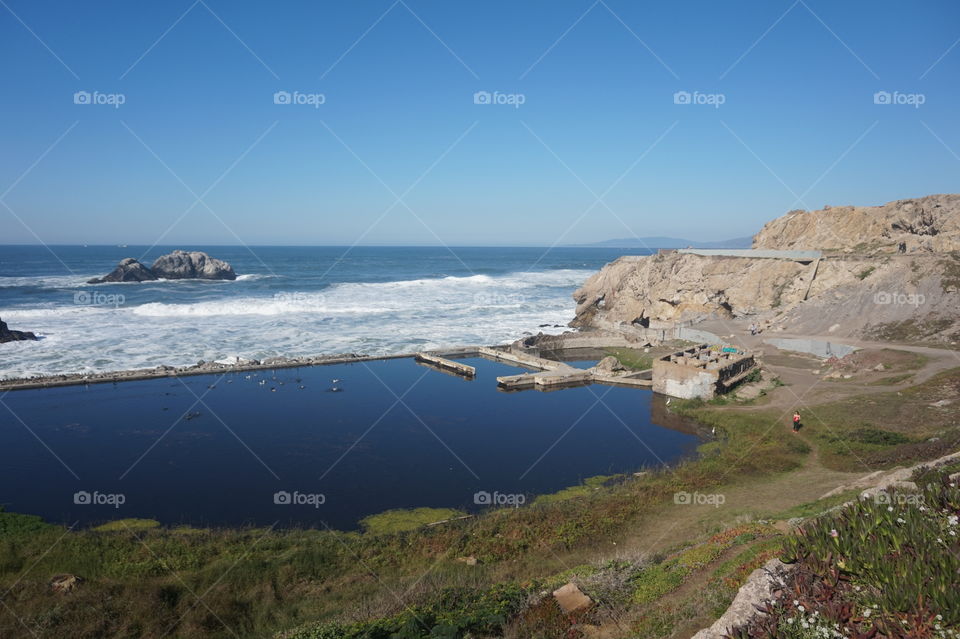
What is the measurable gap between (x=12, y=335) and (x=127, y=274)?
163 feet

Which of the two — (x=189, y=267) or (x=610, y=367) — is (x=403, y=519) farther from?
(x=189, y=267)

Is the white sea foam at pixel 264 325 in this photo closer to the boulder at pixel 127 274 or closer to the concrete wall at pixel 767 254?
the boulder at pixel 127 274

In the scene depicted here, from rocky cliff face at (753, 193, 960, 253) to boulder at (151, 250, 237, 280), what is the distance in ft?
298

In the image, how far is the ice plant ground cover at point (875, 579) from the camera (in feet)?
20.7

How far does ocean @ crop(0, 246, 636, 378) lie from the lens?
45.4 m

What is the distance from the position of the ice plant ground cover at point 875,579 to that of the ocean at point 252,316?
41.7 metres

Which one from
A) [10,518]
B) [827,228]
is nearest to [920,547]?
[10,518]

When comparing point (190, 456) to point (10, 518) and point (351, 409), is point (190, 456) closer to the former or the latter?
point (10, 518)

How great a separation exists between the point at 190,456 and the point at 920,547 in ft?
84.1

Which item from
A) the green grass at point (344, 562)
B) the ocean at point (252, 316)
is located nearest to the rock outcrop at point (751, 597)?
the green grass at point (344, 562)

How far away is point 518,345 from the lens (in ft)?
157

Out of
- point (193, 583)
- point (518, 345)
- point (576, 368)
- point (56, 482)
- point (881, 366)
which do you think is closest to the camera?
point (193, 583)

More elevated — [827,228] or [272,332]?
[827,228]

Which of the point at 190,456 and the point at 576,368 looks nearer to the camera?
the point at 190,456
